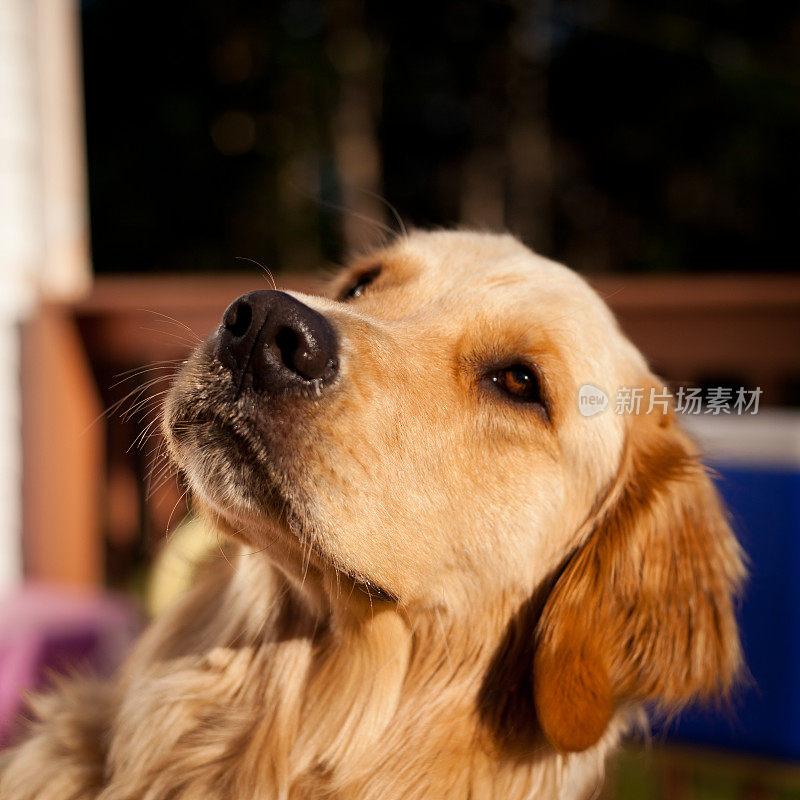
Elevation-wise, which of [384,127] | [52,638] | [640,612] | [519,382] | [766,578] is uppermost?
[384,127]

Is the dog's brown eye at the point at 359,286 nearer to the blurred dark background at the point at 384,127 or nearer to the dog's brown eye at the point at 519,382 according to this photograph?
the dog's brown eye at the point at 519,382

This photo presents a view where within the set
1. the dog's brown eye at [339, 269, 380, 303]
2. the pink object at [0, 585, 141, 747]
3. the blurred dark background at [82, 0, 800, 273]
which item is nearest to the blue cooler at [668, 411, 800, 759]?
the dog's brown eye at [339, 269, 380, 303]

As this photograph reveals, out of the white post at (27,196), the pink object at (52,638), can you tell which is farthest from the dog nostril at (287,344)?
the white post at (27,196)

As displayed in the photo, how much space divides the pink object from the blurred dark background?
11126 millimetres

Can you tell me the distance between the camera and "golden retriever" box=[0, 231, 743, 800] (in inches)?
63.8

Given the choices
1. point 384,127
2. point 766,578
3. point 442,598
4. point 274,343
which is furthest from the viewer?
point 384,127

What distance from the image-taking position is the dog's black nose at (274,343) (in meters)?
1.42

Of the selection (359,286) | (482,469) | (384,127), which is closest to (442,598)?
(482,469)

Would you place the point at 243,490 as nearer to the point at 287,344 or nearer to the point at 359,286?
the point at 287,344

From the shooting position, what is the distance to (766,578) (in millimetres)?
2572

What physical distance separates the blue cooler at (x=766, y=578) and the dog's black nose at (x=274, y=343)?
1.59m

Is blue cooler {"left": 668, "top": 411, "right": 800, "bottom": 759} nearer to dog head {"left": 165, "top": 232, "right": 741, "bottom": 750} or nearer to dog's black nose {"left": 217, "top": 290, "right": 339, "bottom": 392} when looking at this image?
dog head {"left": 165, "top": 232, "right": 741, "bottom": 750}

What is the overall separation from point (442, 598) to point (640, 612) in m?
0.47

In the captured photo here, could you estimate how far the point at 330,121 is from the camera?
1495 centimetres
